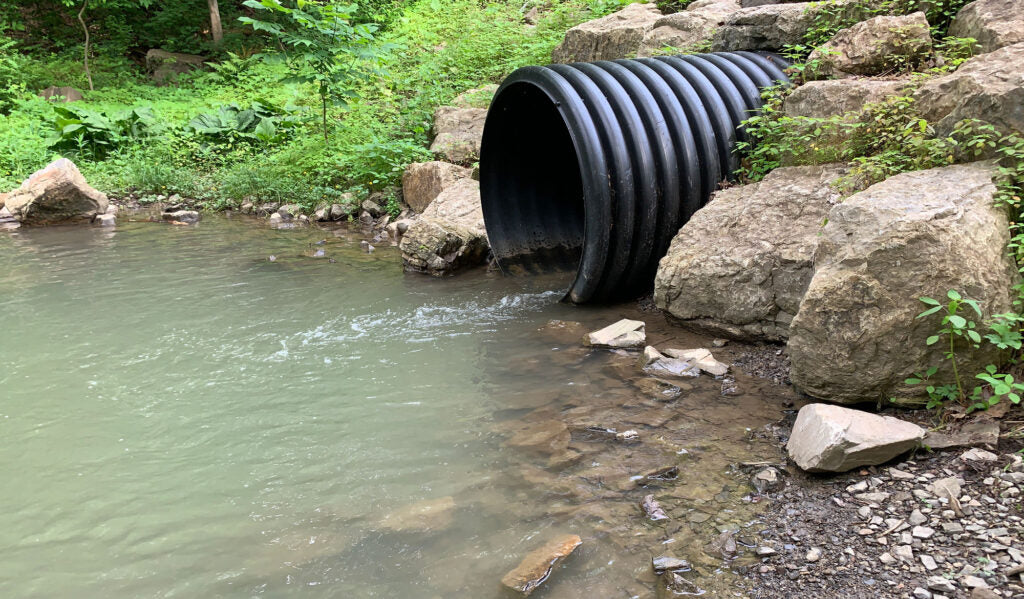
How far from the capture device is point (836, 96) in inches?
171

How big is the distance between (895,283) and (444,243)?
3.90 metres

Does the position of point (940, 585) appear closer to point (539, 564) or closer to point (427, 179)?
point (539, 564)

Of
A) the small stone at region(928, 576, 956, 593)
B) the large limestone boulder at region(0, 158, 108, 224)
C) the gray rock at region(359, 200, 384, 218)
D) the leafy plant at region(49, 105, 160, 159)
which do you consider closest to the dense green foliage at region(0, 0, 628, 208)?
the leafy plant at region(49, 105, 160, 159)

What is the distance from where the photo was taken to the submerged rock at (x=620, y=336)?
4176 mm

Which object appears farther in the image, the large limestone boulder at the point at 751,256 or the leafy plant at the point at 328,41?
the leafy plant at the point at 328,41

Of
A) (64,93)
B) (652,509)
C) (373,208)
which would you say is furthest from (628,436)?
(64,93)

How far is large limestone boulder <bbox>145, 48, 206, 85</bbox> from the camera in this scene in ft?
57.4

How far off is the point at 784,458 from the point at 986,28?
10.8ft

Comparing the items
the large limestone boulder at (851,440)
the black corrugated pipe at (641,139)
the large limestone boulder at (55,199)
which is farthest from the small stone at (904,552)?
the large limestone boulder at (55,199)

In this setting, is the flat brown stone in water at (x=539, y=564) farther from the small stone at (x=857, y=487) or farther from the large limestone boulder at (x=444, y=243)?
the large limestone boulder at (x=444, y=243)

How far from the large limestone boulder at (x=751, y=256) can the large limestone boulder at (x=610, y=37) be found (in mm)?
3698

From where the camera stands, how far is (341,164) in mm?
9016

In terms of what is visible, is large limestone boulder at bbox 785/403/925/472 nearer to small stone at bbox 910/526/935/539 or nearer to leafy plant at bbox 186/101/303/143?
small stone at bbox 910/526/935/539

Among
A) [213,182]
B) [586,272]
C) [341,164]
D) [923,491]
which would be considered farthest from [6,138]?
[923,491]
